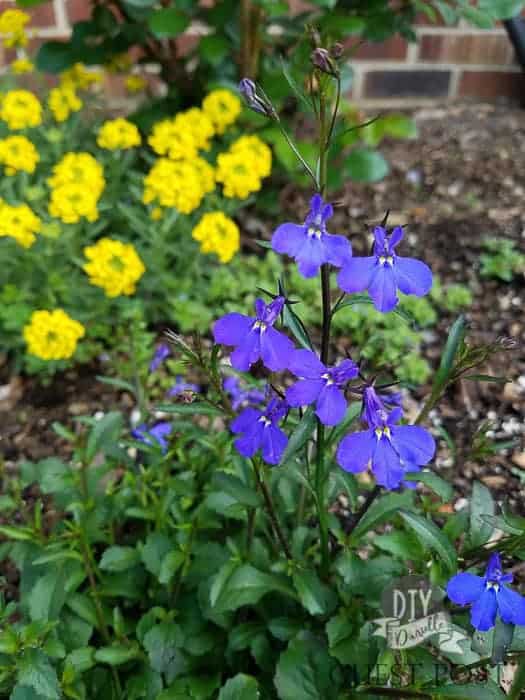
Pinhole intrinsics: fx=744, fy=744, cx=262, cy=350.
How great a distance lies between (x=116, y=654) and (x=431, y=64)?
9.19ft

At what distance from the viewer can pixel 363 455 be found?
1.06 m

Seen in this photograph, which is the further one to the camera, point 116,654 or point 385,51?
point 385,51

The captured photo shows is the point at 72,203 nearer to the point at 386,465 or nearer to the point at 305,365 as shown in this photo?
the point at 305,365

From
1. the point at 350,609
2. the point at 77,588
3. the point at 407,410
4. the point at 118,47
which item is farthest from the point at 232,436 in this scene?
the point at 118,47

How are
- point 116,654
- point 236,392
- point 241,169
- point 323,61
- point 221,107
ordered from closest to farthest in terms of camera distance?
point 323,61 → point 116,654 → point 236,392 → point 241,169 → point 221,107

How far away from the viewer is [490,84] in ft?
11.0

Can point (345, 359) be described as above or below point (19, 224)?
above

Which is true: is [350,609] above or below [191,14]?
below

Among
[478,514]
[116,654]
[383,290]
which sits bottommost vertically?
[116,654]

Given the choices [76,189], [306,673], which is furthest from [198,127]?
[306,673]

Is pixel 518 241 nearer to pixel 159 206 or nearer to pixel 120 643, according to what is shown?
pixel 159 206

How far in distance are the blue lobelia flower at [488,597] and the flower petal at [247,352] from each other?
0.46 m

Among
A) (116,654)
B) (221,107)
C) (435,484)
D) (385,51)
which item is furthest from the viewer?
(385,51)

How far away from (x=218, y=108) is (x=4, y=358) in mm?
1070
